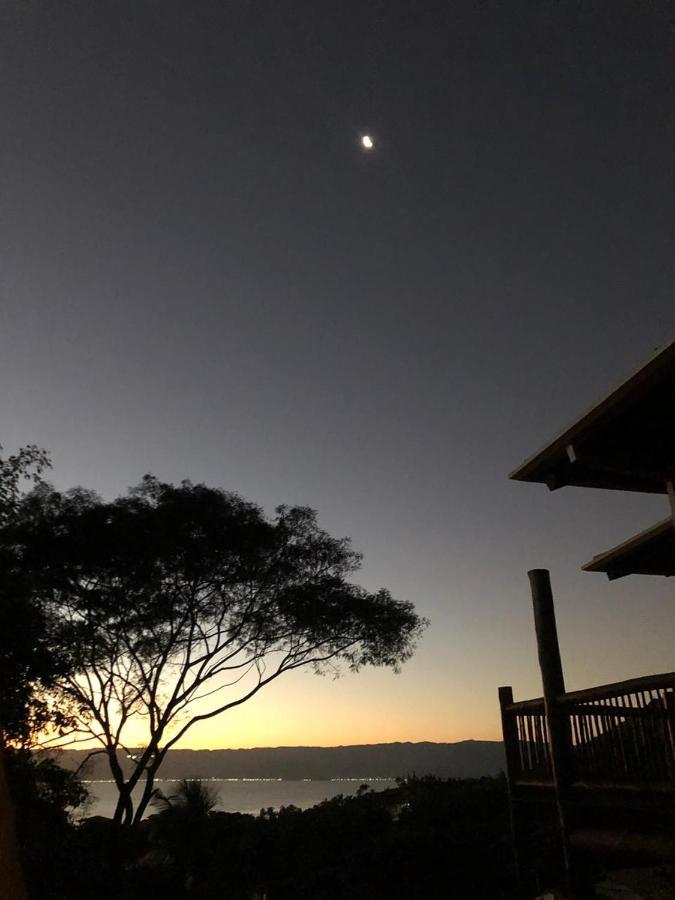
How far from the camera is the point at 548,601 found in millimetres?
10766

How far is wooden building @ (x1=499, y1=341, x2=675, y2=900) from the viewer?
6621mm

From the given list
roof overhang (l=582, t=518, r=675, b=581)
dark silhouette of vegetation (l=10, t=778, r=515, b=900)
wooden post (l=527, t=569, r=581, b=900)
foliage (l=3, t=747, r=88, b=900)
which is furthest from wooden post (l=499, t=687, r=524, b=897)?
foliage (l=3, t=747, r=88, b=900)

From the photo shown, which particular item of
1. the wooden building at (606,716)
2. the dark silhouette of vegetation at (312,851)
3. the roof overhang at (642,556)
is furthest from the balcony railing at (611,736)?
the dark silhouette of vegetation at (312,851)

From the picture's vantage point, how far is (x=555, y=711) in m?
9.75

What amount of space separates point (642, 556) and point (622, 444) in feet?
14.5

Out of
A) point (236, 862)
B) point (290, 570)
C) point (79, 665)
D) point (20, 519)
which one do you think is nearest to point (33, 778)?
point (79, 665)

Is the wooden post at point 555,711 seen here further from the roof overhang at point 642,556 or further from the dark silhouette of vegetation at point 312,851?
the dark silhouette of vegetation at point 312,851

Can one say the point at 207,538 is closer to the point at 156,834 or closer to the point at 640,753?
the point at 156,834

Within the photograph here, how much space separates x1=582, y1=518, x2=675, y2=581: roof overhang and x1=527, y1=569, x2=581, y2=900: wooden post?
979 millimetres

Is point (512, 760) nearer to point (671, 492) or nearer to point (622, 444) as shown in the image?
point (671, 492)

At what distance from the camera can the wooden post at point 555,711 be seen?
959cm

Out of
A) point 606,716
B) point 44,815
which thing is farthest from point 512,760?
point 44,815

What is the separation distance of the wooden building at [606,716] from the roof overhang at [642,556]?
0.07 ft

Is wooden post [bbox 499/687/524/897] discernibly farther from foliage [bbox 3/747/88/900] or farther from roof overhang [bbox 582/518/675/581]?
foliage [bbox 3/747/88/900]
